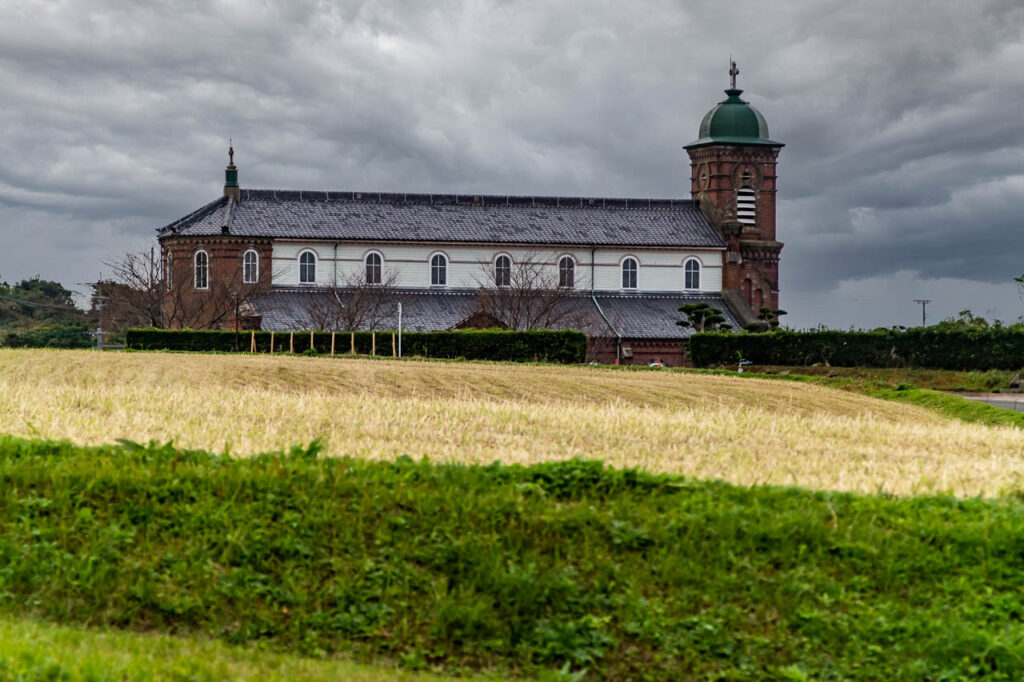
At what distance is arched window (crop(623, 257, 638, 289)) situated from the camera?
77.3 meters

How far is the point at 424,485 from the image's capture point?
10734 millimetres

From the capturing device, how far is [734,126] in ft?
273

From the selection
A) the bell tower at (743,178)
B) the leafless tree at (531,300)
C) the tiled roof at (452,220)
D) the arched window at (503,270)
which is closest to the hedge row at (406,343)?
the leafless tree at (531,300)

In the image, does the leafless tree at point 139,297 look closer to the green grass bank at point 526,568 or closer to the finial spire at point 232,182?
the finial spire at point 232,182

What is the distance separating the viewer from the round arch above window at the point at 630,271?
3041 inches

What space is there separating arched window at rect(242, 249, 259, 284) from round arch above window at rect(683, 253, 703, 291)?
2900 cm

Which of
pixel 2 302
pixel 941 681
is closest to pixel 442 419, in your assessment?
pixel 941 681

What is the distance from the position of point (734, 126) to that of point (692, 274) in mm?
13027

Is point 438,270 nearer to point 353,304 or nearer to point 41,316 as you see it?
point 353,304

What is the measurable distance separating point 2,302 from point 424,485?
394 ft

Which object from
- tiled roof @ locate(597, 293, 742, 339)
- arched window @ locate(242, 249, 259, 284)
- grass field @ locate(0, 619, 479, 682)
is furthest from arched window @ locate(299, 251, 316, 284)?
grass field @ locate(0, 619, 479, 682)

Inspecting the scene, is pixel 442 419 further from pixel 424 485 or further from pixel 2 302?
pixel 2 302

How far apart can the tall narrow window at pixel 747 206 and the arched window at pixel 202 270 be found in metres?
37.8

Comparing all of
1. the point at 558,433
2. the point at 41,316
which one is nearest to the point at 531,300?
the point at 558,433
